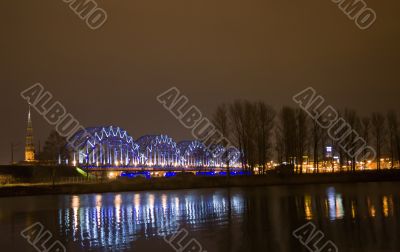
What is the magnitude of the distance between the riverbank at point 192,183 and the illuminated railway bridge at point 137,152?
28.2 metres

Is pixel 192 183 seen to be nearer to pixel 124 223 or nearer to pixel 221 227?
pixel 124 223

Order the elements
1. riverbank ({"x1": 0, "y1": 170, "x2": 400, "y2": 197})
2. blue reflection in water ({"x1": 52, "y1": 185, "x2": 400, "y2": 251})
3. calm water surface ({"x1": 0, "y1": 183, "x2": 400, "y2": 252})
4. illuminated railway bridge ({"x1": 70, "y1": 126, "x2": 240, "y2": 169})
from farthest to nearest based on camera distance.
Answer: illuminated railway bridge ({"x1": 70, "y1": 126, "x2": 240, "y2": 169}) → riverbank ({"x1": 0, "y1": 170, "x2": 400, "y2": 197}) → blue reflection in water ({"x1": 52, "y1": 185, "x2": 400, "y2": 251}) → calm water surface ({"x1": 0, "y1": 183, "x2": 400, "y2": 252})

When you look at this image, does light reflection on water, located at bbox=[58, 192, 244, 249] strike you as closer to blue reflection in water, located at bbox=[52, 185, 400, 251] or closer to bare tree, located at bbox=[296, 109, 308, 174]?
blue reflection in water, located at bbox=[52, 185, 400, 251]

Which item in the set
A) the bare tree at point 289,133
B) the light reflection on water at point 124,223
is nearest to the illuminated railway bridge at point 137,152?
the bare tree at point 289,133

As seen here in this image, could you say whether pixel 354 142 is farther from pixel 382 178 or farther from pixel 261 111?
pixel 261 111

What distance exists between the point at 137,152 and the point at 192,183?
83.1 meters

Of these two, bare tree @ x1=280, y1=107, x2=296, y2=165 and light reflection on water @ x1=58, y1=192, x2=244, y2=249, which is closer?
light reflection on water @ x1=58, y1=192, x2=244, y2=249

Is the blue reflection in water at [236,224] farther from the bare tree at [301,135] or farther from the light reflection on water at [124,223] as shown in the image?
the bare tree at [301,135]

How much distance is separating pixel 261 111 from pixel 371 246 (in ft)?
213

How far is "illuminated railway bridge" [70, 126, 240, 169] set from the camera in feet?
424

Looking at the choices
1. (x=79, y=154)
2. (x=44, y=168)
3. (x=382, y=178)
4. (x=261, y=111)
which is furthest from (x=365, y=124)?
(x=79, y=154)

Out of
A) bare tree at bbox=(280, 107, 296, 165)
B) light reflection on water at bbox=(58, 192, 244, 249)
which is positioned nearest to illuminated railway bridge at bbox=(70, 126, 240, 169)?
bare tree at bbox=(280, 107, 296, 165)

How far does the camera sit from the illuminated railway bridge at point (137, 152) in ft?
424

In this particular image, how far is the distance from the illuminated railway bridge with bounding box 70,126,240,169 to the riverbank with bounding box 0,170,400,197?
92.5ft
